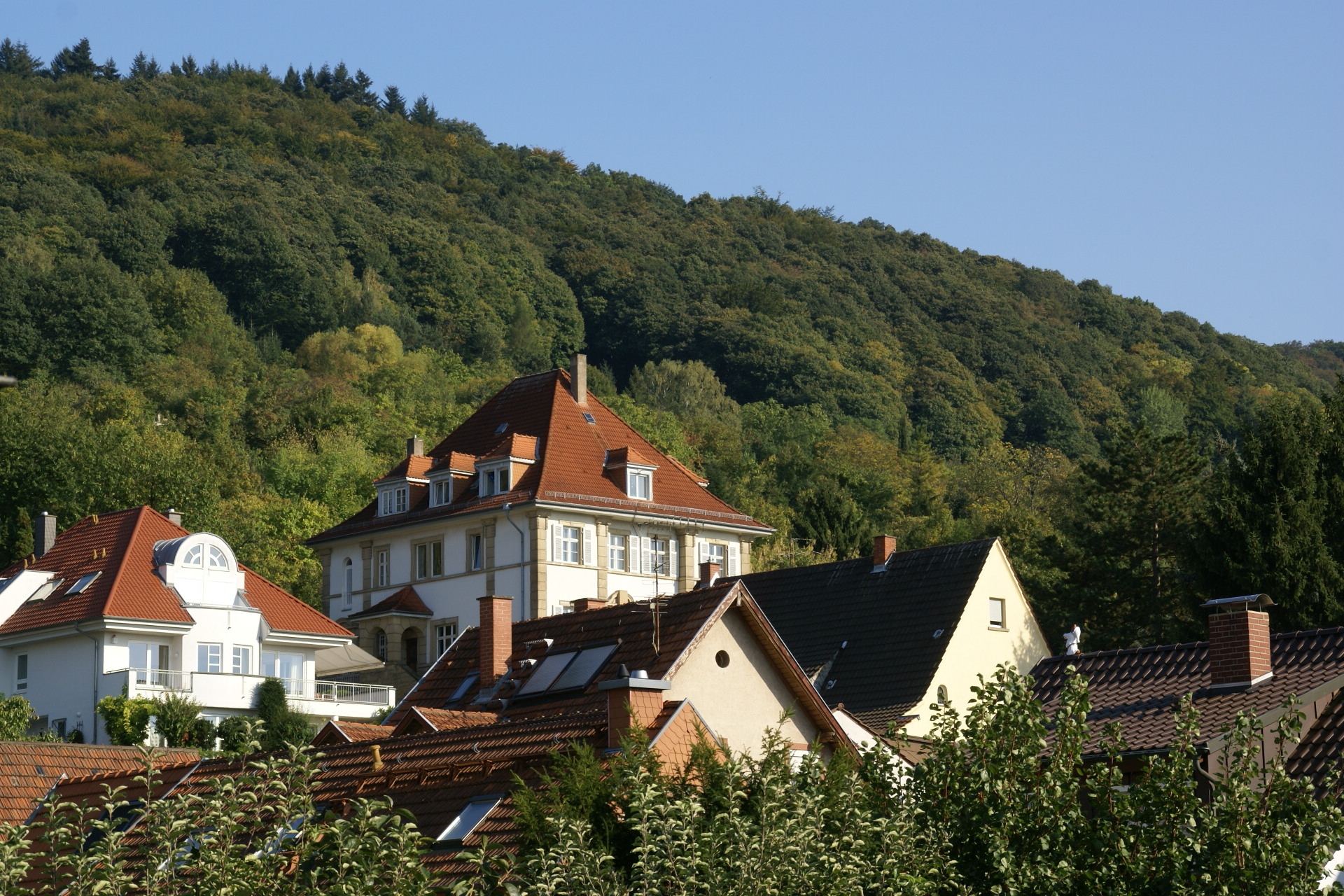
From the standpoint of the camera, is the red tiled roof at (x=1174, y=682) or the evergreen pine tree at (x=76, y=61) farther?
the evergreen pine tree at (x=76, y=61)

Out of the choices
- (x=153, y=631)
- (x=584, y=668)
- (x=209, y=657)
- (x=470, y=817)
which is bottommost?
(x=470, y=817)

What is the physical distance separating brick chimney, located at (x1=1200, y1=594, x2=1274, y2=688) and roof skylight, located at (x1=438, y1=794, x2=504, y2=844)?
33.4 ft

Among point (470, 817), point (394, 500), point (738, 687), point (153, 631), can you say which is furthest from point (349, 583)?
point (470, 817)

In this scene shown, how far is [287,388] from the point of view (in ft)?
318

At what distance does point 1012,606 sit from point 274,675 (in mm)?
20533

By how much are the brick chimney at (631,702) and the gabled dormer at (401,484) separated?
1667 inches

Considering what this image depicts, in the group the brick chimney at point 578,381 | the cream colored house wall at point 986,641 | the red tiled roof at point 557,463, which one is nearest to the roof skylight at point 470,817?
the cream colored house wall at point 986,641

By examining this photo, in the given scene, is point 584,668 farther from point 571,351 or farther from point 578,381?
point 571,351

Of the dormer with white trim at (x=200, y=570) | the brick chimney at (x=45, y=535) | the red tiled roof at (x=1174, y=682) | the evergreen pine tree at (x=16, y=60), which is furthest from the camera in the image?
the evergreen pine tree at (x=16, y=60)

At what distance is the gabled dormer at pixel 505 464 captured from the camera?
58.1 m

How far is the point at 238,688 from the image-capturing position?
48344 millimetres

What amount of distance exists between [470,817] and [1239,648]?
10.9 m

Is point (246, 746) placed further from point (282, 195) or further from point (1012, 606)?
point (282, 195)

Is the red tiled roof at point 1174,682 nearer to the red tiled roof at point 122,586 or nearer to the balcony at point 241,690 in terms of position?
the balcony at point 241,690
